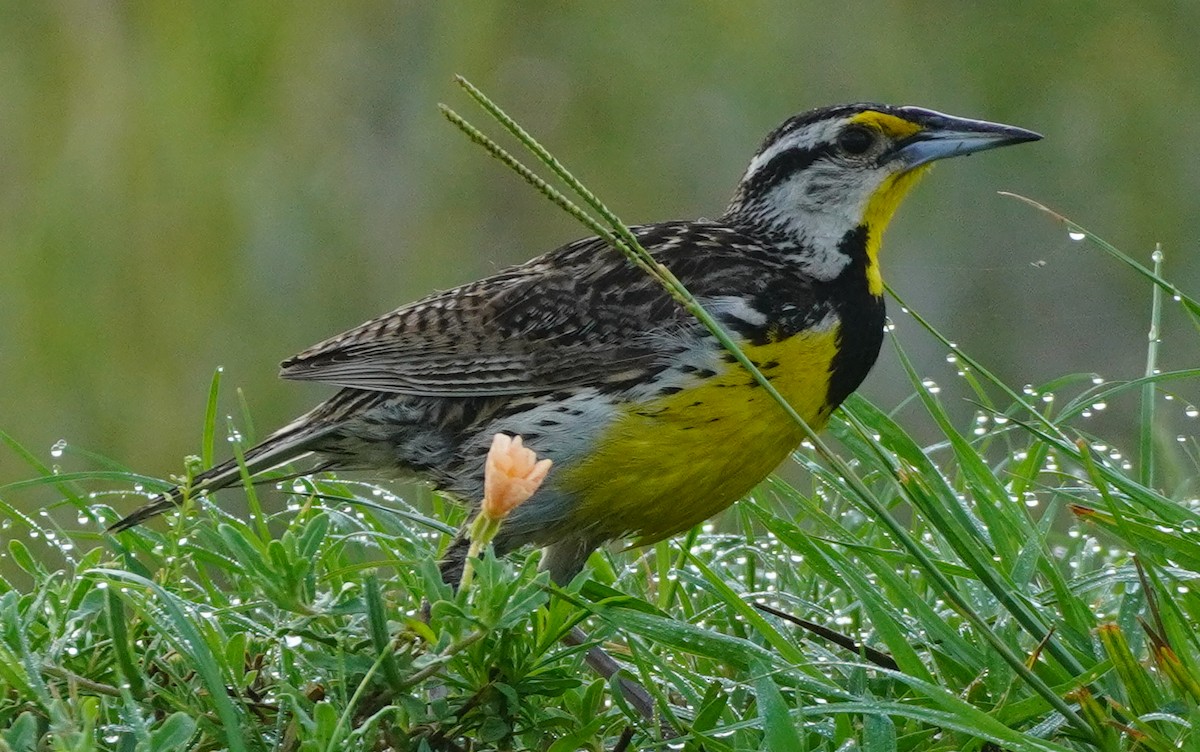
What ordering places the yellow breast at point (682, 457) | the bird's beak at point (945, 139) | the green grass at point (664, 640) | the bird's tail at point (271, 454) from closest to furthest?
→ 1. the green grass at point (664, 640)
2. the yellow breast at point (682, 457)
3. the bird's tail at point (271, 454)
4. the bird's beak at point (945, 139)

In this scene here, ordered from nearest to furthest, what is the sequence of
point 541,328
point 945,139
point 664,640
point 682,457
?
point 664,640
point 682,457
point 541,328
point 945,139

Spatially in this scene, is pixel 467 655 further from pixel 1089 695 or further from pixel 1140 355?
pixel 1140 355

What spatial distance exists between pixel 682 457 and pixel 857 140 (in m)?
0.76

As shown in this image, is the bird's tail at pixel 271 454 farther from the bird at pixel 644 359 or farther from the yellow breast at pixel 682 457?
the yellow breast at pixel 682 457

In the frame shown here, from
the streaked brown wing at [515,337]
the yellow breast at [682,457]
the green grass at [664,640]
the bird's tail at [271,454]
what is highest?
the streaked brown wing at [515,337]

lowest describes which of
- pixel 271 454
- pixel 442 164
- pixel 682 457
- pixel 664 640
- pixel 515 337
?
pixel 664 640

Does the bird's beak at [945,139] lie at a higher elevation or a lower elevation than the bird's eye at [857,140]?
lower

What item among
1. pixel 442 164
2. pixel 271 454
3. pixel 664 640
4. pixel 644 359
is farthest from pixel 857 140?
pixel 442 164

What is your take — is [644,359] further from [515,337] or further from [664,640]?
[664,640]

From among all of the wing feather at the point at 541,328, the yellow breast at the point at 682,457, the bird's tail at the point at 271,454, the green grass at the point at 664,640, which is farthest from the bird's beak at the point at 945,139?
the bird's tail at the point at 271,454

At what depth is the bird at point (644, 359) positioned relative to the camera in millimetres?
2678

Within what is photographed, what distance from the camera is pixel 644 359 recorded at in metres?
2.78

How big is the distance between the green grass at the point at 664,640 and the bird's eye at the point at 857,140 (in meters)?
0.60

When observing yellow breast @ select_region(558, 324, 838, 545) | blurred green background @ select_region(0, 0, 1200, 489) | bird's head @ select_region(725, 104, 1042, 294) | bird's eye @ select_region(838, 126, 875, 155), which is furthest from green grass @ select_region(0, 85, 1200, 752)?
blurred green background @ select_region(0, 0, 1200, 489)
